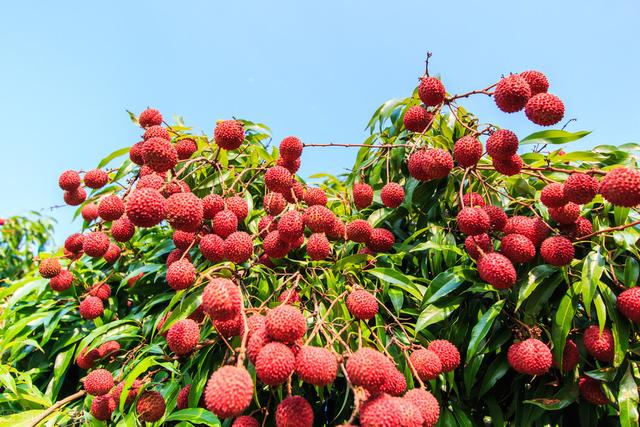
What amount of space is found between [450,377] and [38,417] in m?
1.58

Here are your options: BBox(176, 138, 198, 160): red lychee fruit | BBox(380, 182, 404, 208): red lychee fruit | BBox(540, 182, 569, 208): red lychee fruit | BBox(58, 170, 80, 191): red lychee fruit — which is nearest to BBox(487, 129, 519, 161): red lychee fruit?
BBox(540, 182, 569, 208): red lychee fruit

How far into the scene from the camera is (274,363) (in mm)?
912

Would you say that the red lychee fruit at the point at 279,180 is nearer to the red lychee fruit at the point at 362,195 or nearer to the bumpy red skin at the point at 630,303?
the red lychee fruit at the point at 362,195

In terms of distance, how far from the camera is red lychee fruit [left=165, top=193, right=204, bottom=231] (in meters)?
1.20

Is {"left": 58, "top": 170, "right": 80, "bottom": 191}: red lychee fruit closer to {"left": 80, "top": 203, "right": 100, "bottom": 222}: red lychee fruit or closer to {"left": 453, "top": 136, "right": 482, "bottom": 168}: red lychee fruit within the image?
{"left": 80, "top": 203, "right": 100, "bottom": 222}: red lychee fruit

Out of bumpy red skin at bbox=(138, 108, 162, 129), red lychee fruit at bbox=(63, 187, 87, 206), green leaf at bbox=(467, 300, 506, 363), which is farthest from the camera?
red lychee fruit at bbox=(63, 187, 87, 206)

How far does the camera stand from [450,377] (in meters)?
1.37

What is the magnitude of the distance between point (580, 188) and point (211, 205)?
122cm

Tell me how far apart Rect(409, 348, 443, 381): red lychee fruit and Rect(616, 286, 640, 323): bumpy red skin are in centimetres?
61

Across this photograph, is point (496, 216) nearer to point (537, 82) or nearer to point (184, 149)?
point (537, 82)

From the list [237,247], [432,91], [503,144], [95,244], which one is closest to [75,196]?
[95,244]

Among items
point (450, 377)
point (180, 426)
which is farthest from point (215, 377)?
point (450, 377)

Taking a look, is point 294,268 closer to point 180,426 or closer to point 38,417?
point 180,426

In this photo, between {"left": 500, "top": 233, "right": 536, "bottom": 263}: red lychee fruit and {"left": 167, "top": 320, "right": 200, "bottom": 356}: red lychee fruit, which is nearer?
{"left": 167, "top": 320, "right": 200, "bottom": 356}: red lychee fruit
